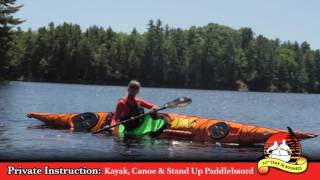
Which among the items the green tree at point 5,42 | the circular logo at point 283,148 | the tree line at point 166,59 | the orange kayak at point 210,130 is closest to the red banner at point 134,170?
the circular logo at point 283,148

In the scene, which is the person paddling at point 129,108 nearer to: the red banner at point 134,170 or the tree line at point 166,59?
Result: the red banner at point 134,170

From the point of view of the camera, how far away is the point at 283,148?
8203 millimetres

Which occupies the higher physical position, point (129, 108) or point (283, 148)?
point (129, 108)

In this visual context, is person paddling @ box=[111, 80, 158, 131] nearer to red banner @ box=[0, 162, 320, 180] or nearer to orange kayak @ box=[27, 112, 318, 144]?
orange kayak @ box=[27, 112, 318, 144]

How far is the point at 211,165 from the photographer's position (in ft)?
25.3

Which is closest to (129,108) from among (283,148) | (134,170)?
(283,148)

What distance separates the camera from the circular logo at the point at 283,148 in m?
8.04

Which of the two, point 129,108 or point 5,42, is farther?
point 5,42

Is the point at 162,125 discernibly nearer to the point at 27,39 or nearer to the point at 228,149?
the point at 228,149

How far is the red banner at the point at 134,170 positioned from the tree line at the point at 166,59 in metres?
54.8

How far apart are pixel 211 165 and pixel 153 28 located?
10832 cm

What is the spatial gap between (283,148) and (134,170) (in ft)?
7.16

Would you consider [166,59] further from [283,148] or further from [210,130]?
[283,148]

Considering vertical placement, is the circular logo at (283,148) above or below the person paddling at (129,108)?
below
